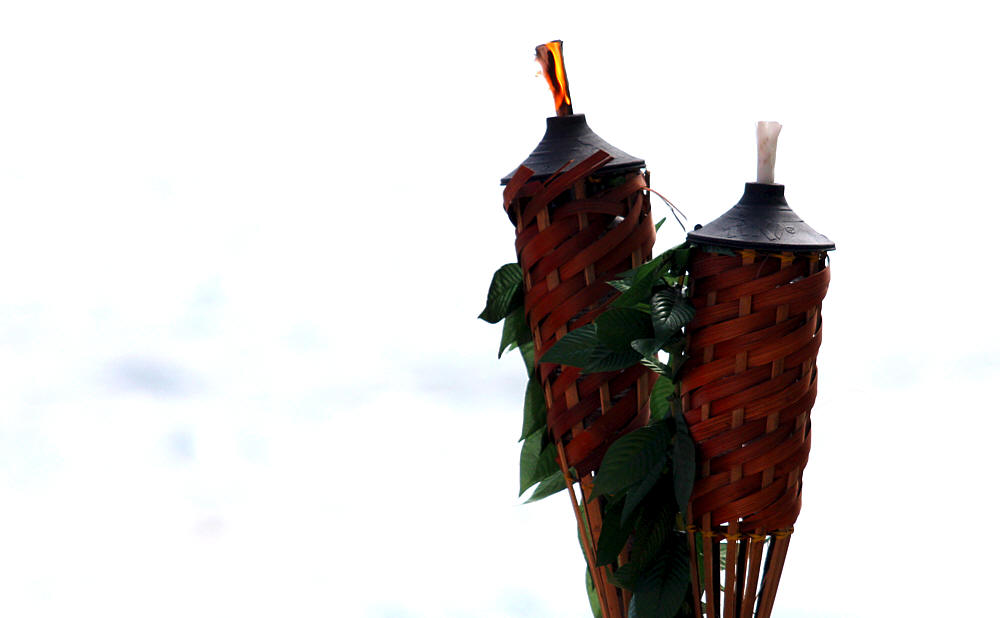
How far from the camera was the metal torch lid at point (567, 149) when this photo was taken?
153cm

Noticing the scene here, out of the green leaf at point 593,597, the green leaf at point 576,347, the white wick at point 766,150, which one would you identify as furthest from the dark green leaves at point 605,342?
the green leaf at point 593,597

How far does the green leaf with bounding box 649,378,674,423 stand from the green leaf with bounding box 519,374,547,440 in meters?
0.17

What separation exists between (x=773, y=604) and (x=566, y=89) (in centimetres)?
75

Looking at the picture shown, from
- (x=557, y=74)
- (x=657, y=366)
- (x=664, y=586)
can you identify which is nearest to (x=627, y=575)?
(x=664, y=586)

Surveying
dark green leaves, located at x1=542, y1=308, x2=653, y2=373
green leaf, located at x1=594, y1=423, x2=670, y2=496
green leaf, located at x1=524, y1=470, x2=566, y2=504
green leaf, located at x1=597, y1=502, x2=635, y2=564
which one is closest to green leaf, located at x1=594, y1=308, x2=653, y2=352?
dark green leaves, located at x1=542, y1=308, x2=653, y2=373

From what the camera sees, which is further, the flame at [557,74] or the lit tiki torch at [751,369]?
the flame at [557,74]

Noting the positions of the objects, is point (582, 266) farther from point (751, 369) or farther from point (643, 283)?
point (751, 369)

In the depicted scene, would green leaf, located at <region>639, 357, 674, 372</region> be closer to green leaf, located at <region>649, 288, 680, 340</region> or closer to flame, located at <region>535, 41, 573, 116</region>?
green leaf, located at <region>649, 288, 680, 340</region>

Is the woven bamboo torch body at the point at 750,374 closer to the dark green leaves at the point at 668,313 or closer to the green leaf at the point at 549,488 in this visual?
the dark green leaves at the point at 668,313

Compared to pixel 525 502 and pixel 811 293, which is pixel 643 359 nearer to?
pixel 811 293

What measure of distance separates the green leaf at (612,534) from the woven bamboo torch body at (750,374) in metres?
0.09

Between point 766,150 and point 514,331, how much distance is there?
45cm

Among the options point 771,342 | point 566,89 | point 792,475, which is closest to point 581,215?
point 566,89

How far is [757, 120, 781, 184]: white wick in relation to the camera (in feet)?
4.69
